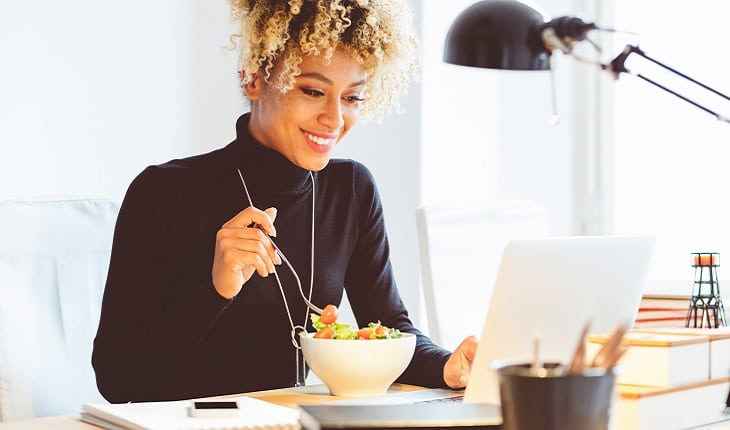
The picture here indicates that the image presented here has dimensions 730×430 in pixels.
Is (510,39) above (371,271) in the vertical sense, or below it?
above

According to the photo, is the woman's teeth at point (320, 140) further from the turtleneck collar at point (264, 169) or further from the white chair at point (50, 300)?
the white chair at point (50, 300)

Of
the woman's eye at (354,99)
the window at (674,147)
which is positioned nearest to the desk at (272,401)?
the woman's eye at (354,99)

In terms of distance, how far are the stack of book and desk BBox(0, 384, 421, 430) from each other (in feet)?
1.44

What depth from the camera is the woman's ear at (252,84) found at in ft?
6.15

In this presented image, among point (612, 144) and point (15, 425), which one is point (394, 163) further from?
point (15, 425)

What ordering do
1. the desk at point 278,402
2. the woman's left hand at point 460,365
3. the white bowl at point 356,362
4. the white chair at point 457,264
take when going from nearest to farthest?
1. the desk at point 278,402
2. the white bowl at point 356,362
3. the woman's left hand at point 460,365
4. the white chair at point 457,264

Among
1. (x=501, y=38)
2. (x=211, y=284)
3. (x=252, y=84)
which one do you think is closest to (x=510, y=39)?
(x=501, y=38)

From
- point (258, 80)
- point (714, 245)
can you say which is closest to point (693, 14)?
point (714, 245)

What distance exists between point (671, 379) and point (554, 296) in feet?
0.49

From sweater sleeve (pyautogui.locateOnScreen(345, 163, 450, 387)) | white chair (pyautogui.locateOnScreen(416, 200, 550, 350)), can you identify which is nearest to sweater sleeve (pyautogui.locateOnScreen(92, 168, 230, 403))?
sweater sleeve (pyautogui.locateOnScreen(345, 163, 450, 387))

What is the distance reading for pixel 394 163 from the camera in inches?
120

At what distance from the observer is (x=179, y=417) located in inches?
44.1

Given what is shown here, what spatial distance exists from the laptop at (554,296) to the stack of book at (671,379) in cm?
4

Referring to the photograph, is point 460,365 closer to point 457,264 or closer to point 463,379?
point 463,379
